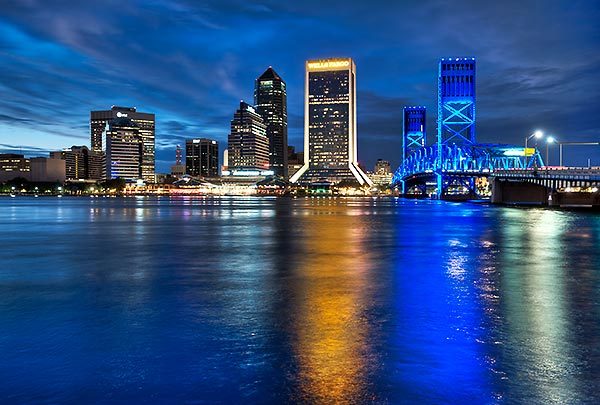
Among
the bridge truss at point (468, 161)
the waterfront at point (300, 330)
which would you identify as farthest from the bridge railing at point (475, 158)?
the waterfront at point (300, 330)

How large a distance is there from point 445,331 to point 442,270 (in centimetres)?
901

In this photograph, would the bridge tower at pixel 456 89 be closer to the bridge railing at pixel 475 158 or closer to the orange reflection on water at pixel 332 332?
the bridge railing at pixel 475 158

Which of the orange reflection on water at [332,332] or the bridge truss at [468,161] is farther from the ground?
the bridge truss at [468,161]

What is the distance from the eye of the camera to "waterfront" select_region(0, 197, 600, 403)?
7598 mm

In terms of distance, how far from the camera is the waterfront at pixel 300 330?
7.60 m

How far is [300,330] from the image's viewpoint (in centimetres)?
1065

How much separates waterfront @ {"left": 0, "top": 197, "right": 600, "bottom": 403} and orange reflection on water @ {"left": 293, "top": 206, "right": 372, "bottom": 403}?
0.03 meters

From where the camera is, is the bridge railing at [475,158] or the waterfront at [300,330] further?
the bridge railing at [475,158]

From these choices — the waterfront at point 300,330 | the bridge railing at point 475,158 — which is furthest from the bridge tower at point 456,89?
the waterfront at point 300,330

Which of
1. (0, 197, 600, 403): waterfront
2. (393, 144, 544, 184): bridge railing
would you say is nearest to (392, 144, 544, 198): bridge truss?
(393, 144, 544, 184): bridge railing

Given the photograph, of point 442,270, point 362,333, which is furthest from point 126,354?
point 442,270

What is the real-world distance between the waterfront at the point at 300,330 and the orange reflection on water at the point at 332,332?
0.11 ft

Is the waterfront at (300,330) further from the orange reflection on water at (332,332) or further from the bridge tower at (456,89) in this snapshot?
the bridge tower at (456,89)

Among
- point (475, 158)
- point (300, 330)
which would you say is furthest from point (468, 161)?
point (300, 330)
